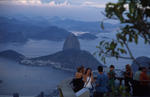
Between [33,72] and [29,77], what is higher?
[33,72]

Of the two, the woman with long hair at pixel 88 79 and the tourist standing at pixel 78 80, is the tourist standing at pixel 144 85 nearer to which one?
the woman with long hair at pixel 88 79

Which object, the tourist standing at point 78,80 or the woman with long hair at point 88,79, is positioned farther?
the tourist standing at point 78,80

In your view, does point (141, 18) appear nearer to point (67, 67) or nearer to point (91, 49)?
point (91, 49)

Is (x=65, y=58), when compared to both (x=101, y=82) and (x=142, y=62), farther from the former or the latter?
(x=142, y=62)

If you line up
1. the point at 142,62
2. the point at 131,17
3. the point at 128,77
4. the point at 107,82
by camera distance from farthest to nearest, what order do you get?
the point at 128,77 → the point at 107,82 → the point at 142,62 → the point at 131,17

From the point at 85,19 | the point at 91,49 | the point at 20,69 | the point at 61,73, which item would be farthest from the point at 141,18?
the point at 20,69

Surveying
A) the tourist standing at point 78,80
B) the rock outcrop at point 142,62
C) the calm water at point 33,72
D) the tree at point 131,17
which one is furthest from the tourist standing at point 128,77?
the calm water at point 33,72

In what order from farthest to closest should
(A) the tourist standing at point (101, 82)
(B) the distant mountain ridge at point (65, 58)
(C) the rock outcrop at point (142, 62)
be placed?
(B) the distant mountain ridge at point (65, 58) → (A) the tourist standing at point (101, 82) → (C) the rock outcrop at point (142, 62)

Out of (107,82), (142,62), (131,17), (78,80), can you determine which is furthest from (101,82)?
(131,17)

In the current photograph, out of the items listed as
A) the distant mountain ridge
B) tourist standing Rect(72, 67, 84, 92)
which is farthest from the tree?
the distant mountain ridge

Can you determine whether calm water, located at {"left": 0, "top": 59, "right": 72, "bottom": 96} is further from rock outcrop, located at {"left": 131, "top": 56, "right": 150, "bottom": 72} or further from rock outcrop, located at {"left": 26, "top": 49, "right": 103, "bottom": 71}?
rock outcrop, located at {"left": 131, "top": 56, "right": 150, "bottom": 72}

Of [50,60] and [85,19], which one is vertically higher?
[85,19]
